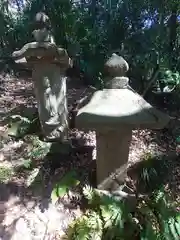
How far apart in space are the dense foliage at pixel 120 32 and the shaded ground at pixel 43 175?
5.16 ft

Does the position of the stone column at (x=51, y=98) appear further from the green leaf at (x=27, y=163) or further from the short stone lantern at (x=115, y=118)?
the short stone lantern at (x=115, y=118)

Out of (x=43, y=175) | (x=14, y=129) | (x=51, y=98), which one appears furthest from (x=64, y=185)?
(x=14, y=129)

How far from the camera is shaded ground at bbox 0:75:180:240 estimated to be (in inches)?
115

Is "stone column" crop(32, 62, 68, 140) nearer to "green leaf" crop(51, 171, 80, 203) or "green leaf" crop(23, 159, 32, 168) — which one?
"green leaf" crop(23, 159, 32, 168)

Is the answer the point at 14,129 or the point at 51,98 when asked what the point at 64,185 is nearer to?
the point at 51,98

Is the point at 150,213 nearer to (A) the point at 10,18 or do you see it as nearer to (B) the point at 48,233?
(B) the point at 48,233

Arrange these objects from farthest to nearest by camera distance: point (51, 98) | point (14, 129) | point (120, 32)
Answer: point (120, 32) < point (14, 129) < point (51, 98)

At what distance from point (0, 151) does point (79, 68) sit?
12.7 feet

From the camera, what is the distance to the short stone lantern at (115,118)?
7.72ft

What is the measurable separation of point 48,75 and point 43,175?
1353mm

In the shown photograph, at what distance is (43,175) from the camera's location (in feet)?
11.2

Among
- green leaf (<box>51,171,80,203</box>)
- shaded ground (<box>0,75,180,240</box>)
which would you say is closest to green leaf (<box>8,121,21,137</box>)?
shaded ground (<box>0,75,180,240</box>)

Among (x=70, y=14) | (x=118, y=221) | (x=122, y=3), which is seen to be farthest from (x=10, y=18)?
(x=118, y=221)

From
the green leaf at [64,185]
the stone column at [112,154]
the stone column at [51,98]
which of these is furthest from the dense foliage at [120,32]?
the green leaf at [64,185]
